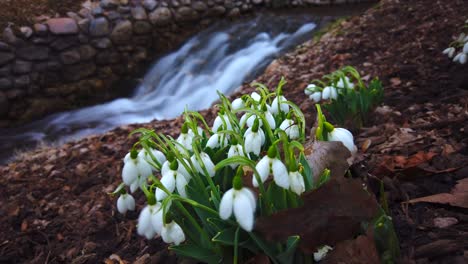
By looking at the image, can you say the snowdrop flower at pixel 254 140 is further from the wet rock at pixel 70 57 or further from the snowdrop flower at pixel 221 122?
the wet rock at pixel 70 57

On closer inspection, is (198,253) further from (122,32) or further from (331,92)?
(122,32)

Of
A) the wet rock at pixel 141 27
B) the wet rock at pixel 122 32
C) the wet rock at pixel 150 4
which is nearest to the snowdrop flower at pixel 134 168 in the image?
the wet rock at pixel 122 32

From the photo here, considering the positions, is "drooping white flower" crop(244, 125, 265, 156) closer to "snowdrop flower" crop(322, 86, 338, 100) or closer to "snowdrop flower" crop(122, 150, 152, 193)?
"snowdrop flower" crop(122, 150, 152, 193)

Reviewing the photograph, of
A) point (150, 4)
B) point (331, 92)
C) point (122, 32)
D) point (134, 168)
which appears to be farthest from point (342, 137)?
point (150, 4)

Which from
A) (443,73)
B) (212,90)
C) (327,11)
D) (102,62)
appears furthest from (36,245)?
(327,11)

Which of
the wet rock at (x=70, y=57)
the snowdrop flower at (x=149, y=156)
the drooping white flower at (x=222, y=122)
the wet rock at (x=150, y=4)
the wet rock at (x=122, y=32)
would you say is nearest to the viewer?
the snowdrop flower at (x=149, y=156)

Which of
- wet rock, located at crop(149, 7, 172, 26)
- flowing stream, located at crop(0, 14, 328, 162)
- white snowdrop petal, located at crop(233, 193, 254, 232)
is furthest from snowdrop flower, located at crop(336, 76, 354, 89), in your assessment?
wet rock, located at crop(149, 7, 172, 26)
